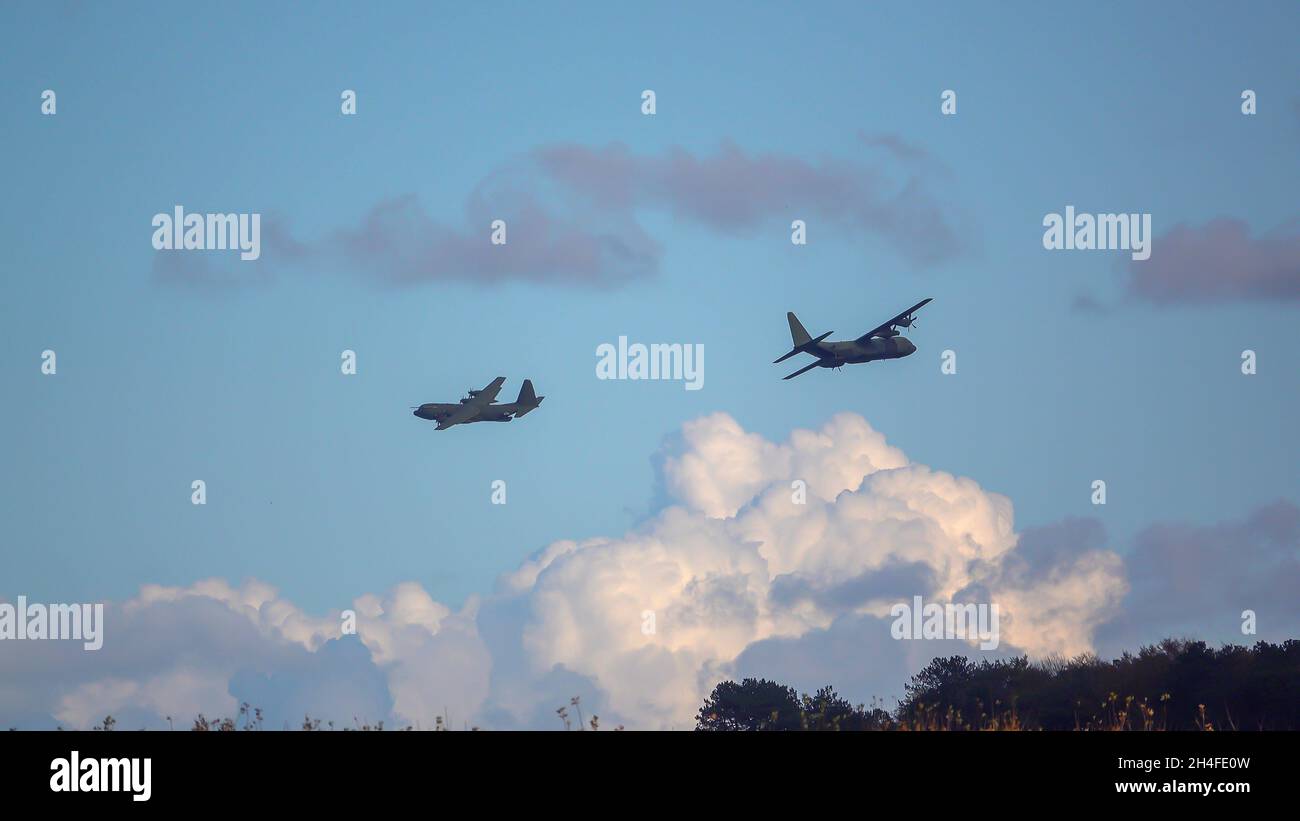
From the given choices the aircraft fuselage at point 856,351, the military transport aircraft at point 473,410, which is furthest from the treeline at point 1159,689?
the military transport aircraft at point 473,410

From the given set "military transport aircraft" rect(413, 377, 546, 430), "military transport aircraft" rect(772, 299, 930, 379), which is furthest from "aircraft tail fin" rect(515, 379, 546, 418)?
"military transport aircraft" rect(772, 299, 930, 379)

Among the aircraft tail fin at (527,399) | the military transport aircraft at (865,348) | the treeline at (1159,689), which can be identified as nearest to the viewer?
the treeline at (1159,689)

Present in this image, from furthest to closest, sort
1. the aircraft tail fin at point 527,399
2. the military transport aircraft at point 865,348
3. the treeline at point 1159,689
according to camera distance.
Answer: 1. the aircraft tail fin at point 527,399
2. the military transport aircraft at point 865,348
3. the treeline at point 1159,689

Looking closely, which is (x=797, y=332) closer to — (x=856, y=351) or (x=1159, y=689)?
(x=856, y=351)

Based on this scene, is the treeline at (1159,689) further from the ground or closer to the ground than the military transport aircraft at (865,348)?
closer to the ground

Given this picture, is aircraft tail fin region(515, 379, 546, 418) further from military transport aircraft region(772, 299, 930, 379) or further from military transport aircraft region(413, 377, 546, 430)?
military transport aircraft region(772, 299, 930, 379)

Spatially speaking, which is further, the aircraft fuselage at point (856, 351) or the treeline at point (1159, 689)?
the aircraft fuselage at point (856, 351)

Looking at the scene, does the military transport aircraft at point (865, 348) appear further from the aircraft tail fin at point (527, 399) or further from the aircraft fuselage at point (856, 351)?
the aircraft tail fin at point (527, 399)

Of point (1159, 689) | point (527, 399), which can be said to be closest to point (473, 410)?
point (527, 399)
